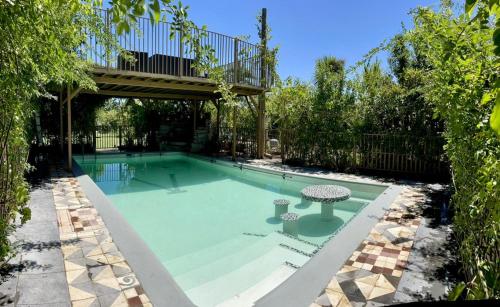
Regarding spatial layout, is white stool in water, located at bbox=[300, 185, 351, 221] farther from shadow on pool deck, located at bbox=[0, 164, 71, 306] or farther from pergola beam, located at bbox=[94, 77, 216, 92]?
pergola beam, located at bbox=[94, 77, 216, 92]

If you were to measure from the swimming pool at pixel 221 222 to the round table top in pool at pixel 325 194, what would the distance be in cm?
52

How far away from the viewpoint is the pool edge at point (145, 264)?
314 centimetres

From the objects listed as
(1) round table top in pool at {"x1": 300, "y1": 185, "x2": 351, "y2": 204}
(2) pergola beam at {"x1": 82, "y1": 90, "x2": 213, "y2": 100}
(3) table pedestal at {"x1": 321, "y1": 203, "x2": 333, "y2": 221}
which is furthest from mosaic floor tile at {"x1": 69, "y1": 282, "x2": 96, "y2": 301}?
(2) pergola beam at {"x1": 82, "y1": 90, "x2": 213, "y2": 100}

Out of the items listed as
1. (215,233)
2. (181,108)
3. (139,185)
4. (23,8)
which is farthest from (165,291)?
(181,108)

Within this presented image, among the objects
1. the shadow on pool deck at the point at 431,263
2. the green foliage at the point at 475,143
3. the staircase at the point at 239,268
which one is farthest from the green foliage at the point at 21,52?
the shadow on pool deck at the point at 431,263

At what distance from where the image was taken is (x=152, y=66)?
10883 millimetres

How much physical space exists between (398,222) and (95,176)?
974cm

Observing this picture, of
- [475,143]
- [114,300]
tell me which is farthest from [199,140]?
[475,143]

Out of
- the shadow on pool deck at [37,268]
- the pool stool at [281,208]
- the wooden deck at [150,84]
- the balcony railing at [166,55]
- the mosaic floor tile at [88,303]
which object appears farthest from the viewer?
the wooden deck at [150,84]

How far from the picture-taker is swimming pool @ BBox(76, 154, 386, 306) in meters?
4.59

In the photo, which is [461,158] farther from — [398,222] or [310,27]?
[310,27]

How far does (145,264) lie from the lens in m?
3.80

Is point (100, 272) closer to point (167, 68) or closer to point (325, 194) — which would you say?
point (325, 194)

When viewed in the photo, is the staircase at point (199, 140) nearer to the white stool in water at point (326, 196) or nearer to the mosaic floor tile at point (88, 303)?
the white stool in water at point (326, 196)
